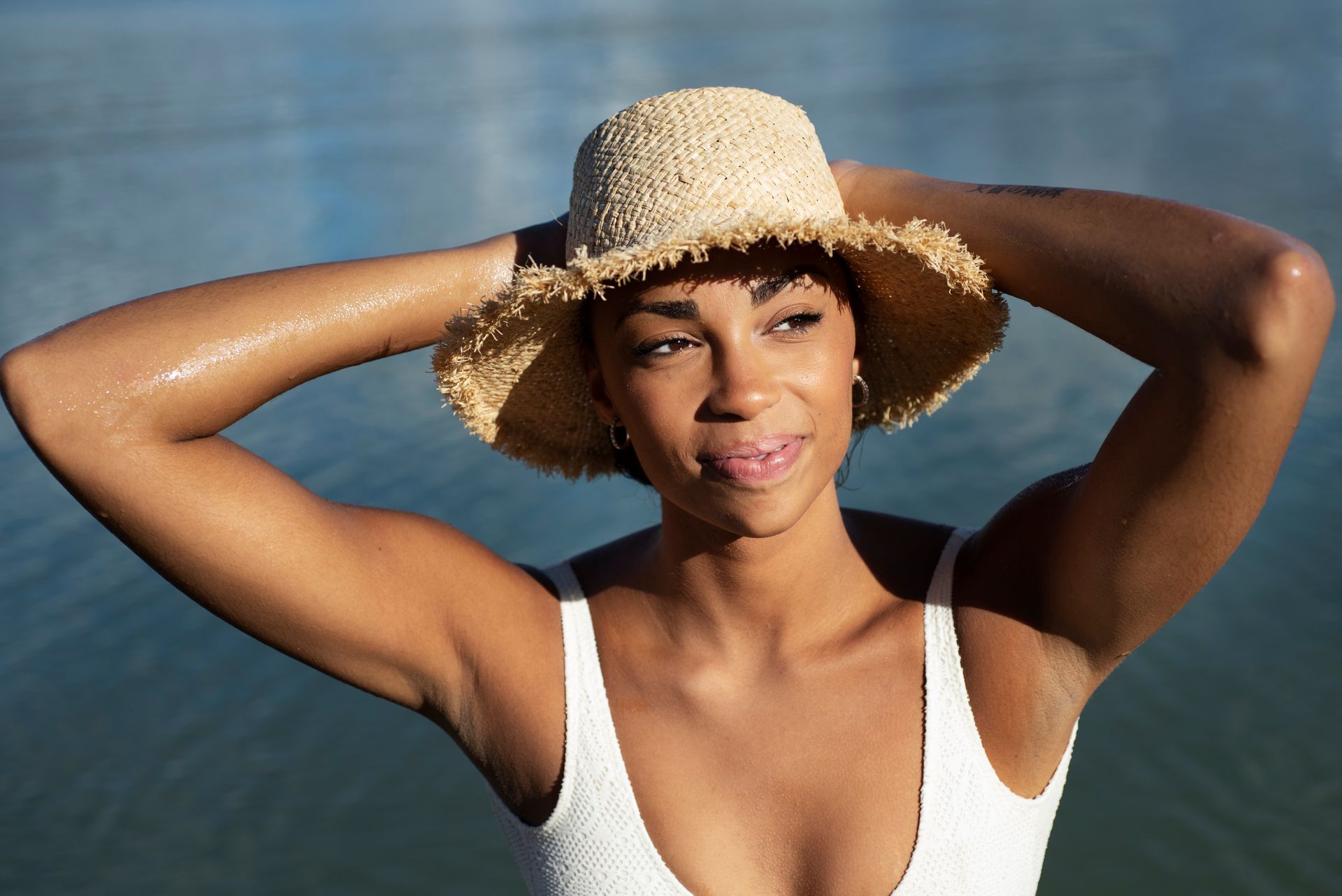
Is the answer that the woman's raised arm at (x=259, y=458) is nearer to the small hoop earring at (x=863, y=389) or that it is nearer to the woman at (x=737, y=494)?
the woman at (x=737, y=494)

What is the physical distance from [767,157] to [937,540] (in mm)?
A: 758

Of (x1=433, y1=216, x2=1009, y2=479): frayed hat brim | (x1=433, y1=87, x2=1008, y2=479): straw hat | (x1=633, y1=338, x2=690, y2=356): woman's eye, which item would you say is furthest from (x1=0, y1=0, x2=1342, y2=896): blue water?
(x1=633, y1=338, x2=690, y2=356): woman's eye

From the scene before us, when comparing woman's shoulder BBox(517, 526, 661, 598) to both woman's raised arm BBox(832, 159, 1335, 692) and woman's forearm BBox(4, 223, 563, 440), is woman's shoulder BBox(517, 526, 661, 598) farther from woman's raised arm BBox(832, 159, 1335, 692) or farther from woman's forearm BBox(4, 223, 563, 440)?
woman's raised arm BBox(832, 159, 1335, 692)

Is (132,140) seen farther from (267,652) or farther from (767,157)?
(767,157)

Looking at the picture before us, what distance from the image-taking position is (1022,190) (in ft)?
6.21

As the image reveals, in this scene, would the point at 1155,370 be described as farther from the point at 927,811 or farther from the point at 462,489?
the point at 462,489

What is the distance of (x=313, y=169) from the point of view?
9805 millimetres

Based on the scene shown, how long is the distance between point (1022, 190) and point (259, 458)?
1.17 m

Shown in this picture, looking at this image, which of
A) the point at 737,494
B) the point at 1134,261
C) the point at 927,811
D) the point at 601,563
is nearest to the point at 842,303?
the point at 737,494

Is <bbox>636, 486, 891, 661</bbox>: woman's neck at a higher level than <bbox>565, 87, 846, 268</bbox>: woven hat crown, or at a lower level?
lower

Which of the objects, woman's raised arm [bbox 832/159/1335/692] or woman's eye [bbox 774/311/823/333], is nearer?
woman's raised arm [bbox 832/159/1335/692]

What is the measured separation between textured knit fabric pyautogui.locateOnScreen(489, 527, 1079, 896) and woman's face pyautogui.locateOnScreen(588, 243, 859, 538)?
368mm

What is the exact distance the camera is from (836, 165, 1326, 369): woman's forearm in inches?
62.3

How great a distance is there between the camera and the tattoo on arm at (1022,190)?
1.84 meters
